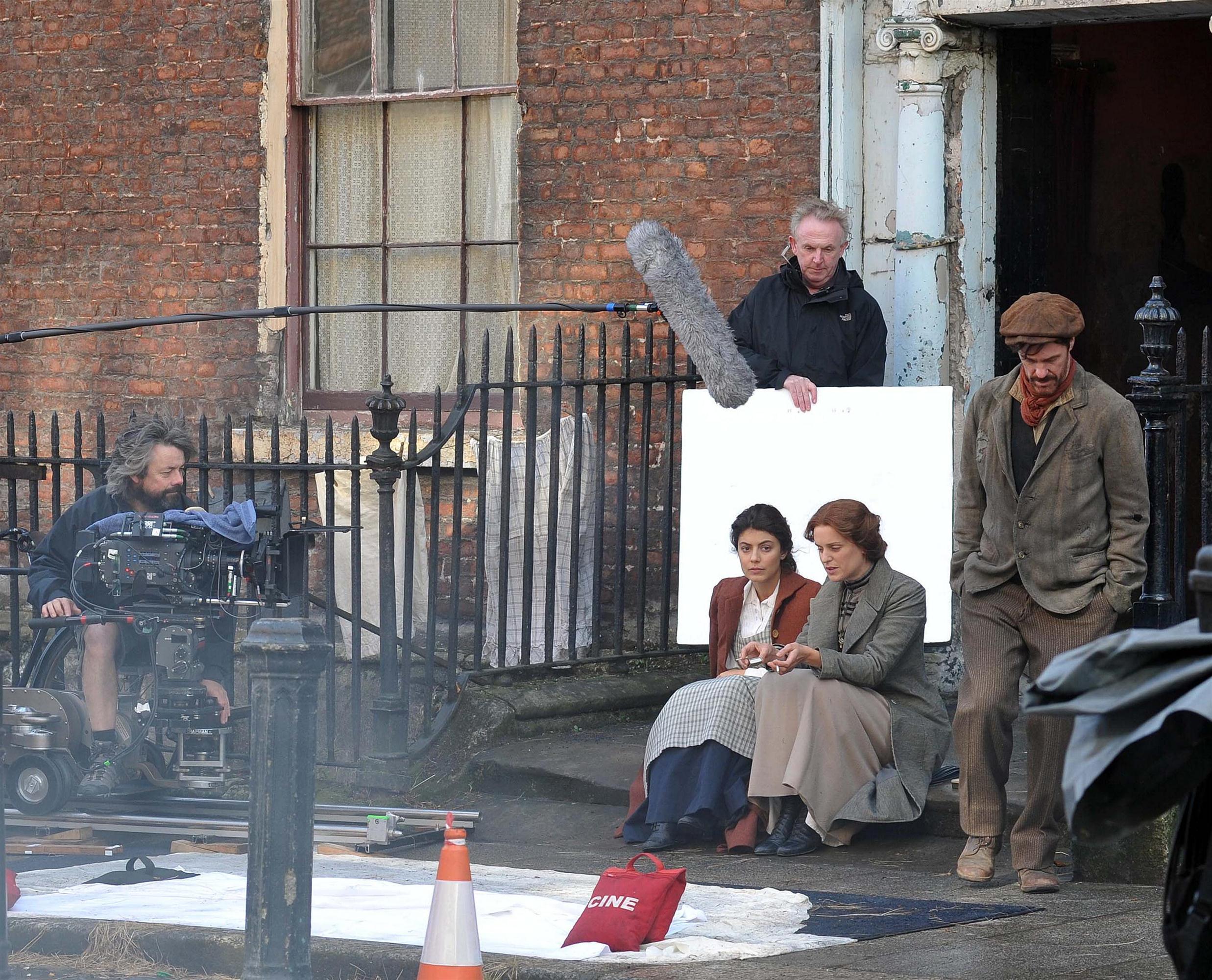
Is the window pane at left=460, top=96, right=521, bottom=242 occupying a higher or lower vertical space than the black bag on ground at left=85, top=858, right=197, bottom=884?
higher

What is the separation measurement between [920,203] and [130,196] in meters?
4.44

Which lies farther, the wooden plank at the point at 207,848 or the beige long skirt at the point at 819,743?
the wooden plank at the point at 207,848

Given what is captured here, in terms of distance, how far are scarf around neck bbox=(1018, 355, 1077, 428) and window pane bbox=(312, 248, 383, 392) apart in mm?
4546

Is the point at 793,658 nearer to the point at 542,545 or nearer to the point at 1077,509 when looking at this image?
the point at 1077,509

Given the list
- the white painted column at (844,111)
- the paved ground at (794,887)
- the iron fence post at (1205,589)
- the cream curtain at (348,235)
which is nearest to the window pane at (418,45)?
the cream curtain at (348,235)

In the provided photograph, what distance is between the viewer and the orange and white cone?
14.9 ft

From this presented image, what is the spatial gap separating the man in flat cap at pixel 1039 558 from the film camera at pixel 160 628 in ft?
8.36

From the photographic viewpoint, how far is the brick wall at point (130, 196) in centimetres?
991

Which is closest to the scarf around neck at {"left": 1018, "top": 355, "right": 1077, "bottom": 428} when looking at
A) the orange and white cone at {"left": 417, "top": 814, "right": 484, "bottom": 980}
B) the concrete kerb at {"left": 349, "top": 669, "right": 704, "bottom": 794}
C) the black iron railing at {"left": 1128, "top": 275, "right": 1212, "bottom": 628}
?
the black iron railing at {"left": 1128, "top": 275, "right": 1212, "bottom": 628}

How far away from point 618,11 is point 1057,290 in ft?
9.65

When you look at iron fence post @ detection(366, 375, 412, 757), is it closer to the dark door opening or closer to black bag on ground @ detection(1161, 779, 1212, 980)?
the dark door opening

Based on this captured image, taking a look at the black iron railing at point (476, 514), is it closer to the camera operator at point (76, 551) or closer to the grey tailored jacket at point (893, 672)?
the camera operator at point (76, 551)

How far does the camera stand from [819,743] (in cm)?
646

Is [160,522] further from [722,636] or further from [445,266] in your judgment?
[445,266]
